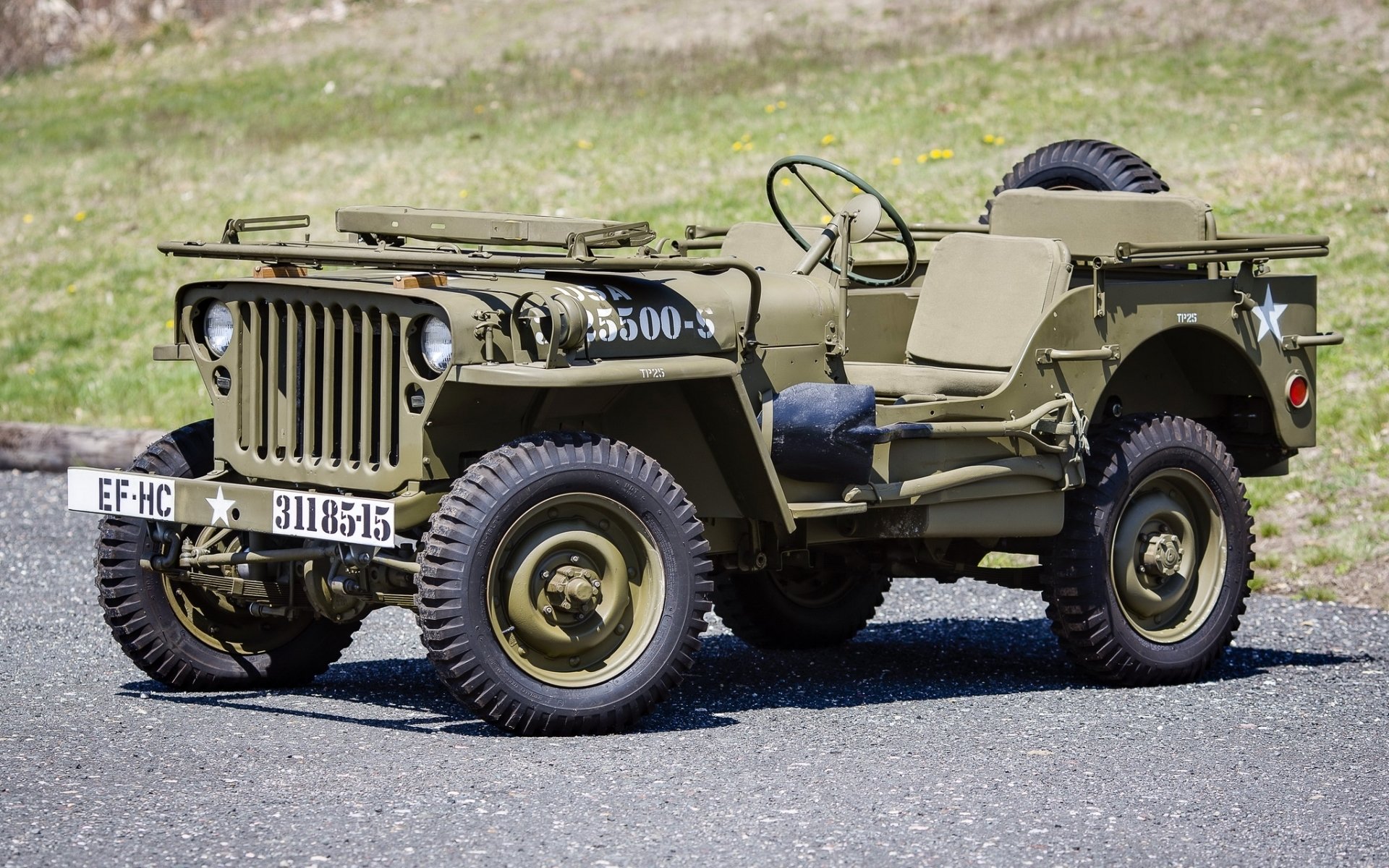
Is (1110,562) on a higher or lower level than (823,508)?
lower

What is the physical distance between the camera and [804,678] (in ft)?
24.2

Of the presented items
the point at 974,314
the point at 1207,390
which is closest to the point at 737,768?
the point at 974,314

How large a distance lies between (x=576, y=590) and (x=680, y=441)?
767 millimetres

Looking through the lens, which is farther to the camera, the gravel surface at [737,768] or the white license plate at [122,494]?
the white license plate at [122,494]

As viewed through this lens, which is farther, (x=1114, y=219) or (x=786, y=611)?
(x=786, y=611)

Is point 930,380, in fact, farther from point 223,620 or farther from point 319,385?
point 223,620

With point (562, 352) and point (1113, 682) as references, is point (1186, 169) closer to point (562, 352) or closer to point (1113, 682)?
point (1113, 682)

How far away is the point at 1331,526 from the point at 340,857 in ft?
22.5


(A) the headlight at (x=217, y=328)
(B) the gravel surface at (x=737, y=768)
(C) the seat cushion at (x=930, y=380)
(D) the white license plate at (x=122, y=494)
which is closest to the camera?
(B) the gravel surface at (x=737, y=768)

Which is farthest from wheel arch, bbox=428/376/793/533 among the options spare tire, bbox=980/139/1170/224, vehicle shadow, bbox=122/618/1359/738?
spare tire, bbox=980/139/1170/224

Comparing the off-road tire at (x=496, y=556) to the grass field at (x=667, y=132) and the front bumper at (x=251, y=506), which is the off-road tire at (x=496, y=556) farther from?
the grass field at (x=667, y=132)

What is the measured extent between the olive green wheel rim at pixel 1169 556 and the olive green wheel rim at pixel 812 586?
131 cm

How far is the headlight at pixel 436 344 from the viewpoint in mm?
5895

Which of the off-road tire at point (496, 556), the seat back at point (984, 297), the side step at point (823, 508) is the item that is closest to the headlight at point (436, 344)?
the off-road tire at point (496, 556)
